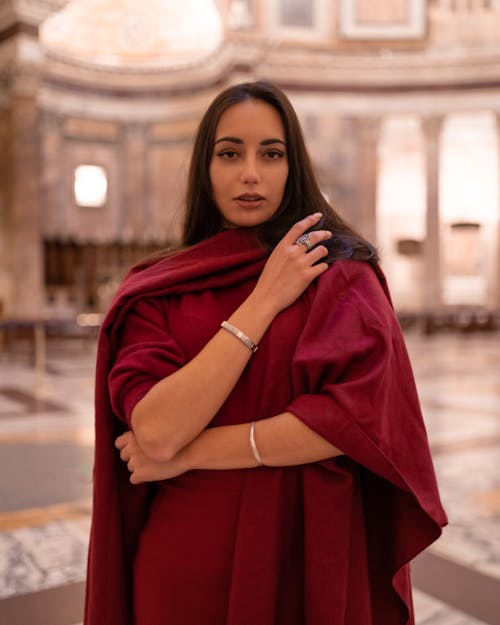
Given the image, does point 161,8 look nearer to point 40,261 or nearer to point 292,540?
point 40,261

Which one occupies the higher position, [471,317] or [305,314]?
[305,314]

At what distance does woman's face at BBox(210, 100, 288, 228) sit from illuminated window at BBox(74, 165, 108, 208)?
18502mm

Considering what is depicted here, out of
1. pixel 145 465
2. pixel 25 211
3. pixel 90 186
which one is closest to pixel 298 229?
pixel 145 465

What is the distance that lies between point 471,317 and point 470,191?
5.74 meters

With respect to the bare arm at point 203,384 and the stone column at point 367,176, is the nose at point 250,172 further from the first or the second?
the stone column at point 367,176

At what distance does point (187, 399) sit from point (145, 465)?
0.59 feet

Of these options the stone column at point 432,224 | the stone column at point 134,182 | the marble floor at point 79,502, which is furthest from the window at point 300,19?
the marble floor at point 79,502

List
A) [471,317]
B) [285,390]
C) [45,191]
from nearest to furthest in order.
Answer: [285,390] < [471,317] < [45,191]

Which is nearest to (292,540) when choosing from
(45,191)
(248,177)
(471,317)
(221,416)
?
(221,416)

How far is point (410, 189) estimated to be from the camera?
2122 cm

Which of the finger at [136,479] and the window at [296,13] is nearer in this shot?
the finger at [136,479]

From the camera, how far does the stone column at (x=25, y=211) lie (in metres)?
13.6

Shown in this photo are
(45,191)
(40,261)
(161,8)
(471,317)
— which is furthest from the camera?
(161,8)

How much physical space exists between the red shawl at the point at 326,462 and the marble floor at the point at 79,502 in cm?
109
